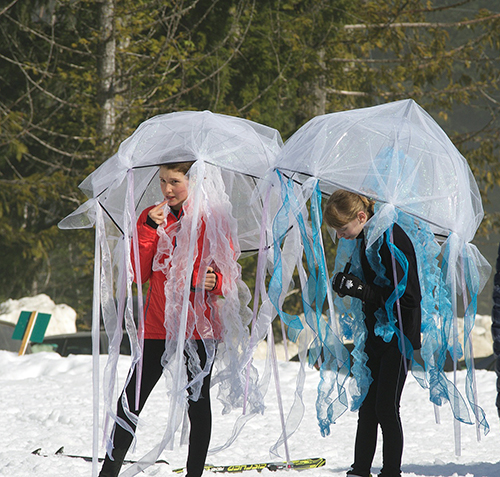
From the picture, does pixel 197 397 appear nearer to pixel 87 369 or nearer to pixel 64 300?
pixel 87 369

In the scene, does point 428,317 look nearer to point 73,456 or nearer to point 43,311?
point 73,456

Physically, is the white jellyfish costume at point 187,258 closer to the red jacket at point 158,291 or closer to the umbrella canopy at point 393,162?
the red jacket at point 158,291

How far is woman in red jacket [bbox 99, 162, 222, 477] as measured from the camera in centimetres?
274

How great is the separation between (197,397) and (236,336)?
39 centimetres

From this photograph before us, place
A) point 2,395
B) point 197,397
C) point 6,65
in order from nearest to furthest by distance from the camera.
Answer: point 197,397
point 2,395
point 6,65

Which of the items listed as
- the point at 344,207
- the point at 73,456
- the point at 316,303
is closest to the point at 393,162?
the point at 344,207

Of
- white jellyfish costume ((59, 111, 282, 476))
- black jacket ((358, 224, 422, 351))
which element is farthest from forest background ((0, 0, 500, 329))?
black jacket ((358, 224, 422, 351))

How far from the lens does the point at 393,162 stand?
284 cm

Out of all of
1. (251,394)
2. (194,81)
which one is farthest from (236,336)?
(194,81)

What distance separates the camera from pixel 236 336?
301cm

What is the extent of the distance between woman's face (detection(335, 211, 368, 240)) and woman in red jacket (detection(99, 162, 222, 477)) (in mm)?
606

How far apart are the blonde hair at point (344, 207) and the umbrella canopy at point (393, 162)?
55mm

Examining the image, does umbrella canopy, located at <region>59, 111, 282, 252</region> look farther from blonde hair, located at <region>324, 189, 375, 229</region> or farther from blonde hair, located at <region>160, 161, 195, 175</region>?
blonde hair, located at <region>324, 189, 375, 229</region>

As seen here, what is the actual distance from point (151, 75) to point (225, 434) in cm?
661
